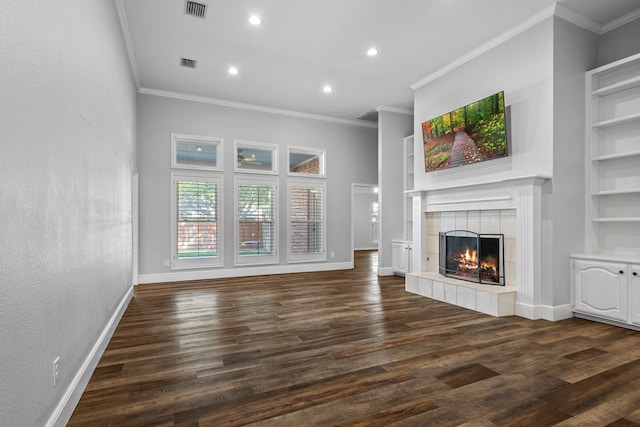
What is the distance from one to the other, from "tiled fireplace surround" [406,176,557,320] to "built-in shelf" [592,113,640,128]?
981 mm

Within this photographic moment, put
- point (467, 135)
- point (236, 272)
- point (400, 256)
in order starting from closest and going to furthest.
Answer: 1. point (467, 135)
2. point (236, 272)
3. point (400, 256)

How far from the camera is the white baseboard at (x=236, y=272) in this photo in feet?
20.0

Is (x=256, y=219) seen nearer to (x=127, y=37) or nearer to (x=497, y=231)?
(x=127, y=37)

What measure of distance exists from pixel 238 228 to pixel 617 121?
19.5 ft

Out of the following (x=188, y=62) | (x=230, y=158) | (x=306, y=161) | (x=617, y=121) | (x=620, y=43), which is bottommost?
(x=617, y=121)

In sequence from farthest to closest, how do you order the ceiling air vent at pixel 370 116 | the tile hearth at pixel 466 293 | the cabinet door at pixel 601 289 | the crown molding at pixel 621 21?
the ceiling air vent at pixel 370 116
the tile hearth at pixel 466 293
the crown molding at pixel 621 21
the cabinet door at pixel 601 289

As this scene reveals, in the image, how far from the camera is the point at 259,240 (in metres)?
6.95

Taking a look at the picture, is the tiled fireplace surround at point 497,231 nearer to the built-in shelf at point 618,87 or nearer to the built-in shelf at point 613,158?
the built-in shelf at point 613,158

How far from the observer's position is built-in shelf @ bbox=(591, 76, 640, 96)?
3.59m

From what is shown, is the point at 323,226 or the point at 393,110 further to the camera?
the point at 323,226

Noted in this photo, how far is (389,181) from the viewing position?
6.96 m

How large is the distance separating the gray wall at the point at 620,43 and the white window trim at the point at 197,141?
602cm

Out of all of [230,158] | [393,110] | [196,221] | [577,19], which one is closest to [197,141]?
[230,158]

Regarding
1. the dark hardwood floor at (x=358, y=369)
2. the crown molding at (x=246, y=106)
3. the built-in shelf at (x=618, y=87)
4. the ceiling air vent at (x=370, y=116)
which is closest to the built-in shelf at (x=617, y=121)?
the built-in shelf at (x=618, y=87)
